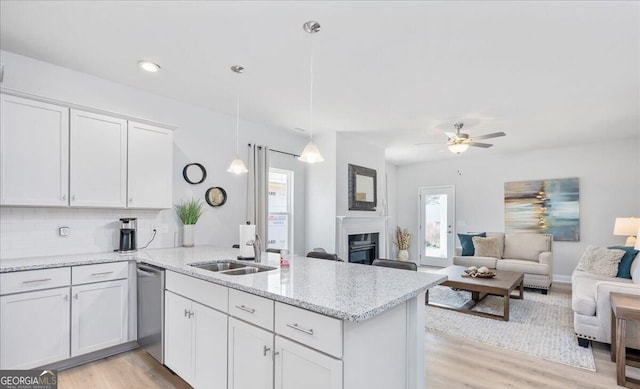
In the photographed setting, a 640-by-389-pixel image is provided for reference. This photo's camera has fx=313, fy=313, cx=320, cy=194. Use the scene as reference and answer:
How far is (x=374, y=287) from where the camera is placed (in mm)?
1784

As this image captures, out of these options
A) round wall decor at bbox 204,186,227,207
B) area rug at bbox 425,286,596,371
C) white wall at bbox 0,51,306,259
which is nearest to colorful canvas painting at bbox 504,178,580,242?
area rug at bbox 425,286,596,371

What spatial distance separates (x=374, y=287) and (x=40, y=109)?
316 cm

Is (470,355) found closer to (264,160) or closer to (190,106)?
(264,160)

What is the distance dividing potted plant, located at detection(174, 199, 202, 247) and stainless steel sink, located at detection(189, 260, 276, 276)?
4.38 ft

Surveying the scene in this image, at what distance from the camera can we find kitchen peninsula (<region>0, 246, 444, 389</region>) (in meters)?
1.43

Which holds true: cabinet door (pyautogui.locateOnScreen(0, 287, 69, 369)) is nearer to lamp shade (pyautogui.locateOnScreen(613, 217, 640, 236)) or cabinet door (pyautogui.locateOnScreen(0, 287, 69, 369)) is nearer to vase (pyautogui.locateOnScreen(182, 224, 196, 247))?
vase (pyautogui.locateOnScreen(182, 224, 196, 247))

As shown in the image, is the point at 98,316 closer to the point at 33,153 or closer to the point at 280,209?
the point at 33,153

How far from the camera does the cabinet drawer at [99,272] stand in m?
2.69

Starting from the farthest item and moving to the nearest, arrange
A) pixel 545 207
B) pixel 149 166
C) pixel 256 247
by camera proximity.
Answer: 1. pixel 545 207
2. pixel 149 166
3. pixel 256 247

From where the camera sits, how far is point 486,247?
593cm

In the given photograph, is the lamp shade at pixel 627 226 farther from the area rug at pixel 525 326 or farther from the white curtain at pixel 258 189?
the white curtain at pixel 258 189

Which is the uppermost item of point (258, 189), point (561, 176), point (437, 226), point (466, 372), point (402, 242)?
point (561, 176)

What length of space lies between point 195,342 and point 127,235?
1.65m

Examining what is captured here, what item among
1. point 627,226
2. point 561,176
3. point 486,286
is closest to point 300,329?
point 486,286
